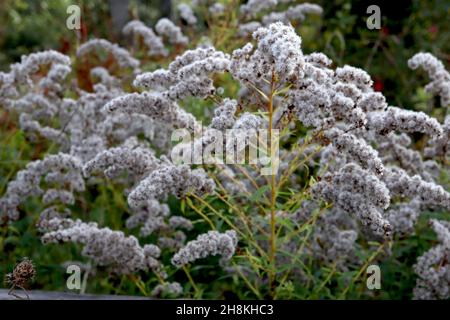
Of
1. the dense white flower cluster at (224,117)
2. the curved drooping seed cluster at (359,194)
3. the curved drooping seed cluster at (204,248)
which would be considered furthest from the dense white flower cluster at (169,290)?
the dense white flower cluster at (224,117)

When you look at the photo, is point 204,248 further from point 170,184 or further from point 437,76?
point 437,76

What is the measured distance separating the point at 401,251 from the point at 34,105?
99.7 inches

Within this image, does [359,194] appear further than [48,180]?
No

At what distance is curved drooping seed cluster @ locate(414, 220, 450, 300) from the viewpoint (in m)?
3.80

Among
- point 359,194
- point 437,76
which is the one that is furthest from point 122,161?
point 437,76

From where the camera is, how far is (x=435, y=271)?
382cm

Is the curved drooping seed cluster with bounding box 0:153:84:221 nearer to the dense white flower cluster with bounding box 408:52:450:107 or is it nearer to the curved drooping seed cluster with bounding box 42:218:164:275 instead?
the curved drooping seed cluster with bounding box 42:218:164:275

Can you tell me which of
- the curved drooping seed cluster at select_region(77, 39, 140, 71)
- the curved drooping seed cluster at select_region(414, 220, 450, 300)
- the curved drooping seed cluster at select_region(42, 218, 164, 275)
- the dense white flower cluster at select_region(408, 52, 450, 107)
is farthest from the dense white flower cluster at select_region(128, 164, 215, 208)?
the curved drooping seed cluster at select_region(77, 39, 140, 71)

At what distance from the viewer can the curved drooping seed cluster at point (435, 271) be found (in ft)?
12.5

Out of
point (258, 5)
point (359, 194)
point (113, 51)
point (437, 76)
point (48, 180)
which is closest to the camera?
point (359, 194)

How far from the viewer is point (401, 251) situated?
414 cm

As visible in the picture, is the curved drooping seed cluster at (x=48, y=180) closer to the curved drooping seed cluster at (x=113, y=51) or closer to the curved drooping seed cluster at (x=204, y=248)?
the curved drooping seed cluster at (x=204, y=248)
